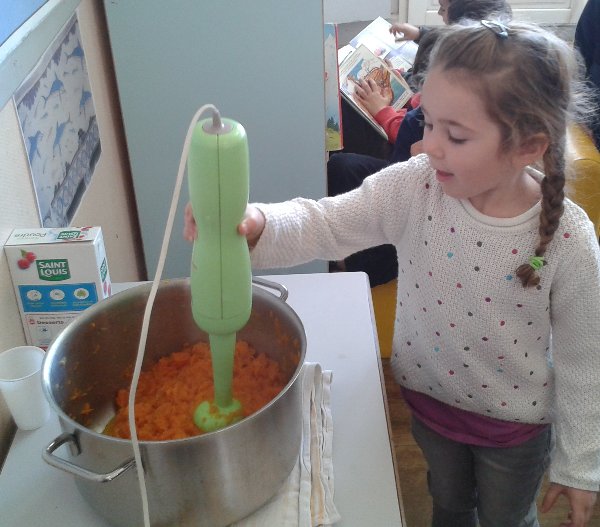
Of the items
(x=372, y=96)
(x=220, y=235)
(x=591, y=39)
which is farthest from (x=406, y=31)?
(x=220, y=235)

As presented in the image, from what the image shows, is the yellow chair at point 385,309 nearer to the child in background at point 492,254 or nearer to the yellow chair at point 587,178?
the yellow chair at point 587,178

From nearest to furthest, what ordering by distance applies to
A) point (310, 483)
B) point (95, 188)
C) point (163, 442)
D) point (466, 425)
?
point (163, 442), point (310, 483), point (466, 425), point (95, 188)

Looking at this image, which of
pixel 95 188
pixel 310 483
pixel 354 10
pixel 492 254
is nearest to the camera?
pixel 310 483

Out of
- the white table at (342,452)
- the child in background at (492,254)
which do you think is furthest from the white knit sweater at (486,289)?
the white table at (342,452)

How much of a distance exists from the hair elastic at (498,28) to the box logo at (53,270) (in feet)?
1.89

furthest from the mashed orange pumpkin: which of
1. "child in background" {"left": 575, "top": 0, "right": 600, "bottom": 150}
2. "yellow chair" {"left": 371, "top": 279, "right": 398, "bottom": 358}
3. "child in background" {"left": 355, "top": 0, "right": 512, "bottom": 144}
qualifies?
"child in background" {"left": 575, "top": 0, "right": 600, "bottom": 150}

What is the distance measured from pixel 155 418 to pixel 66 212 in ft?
1.43

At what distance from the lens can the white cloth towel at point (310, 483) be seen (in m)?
0.67

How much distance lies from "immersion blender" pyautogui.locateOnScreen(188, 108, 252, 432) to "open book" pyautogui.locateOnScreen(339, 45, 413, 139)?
143cm

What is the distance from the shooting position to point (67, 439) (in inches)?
23.0

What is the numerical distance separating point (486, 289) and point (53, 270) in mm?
547

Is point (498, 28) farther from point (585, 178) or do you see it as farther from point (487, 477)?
point (585, 178)

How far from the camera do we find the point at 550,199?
0.78 m

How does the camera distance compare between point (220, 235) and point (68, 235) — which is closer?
point (220, 235)
